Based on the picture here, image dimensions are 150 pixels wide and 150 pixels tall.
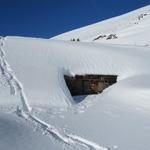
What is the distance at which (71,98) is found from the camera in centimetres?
1038

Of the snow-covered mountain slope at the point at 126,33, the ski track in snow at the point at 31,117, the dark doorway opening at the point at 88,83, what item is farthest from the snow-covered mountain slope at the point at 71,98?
the snow-covered mountain slope at the point at 126,33

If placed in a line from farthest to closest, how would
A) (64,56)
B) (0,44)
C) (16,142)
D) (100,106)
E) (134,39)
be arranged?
(134,39) → (0,44) → (64,56) → (100,106) → (16,142)

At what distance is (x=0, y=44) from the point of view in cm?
1453

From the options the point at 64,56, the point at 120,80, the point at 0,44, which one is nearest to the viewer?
the point at 120,80

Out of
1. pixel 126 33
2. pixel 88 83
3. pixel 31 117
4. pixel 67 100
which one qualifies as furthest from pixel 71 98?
pixel 126 33

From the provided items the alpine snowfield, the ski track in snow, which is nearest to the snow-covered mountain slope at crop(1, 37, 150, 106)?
the alpine snowfield

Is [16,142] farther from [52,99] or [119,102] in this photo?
[119,102]

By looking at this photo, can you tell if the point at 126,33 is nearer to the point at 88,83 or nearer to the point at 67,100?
the point at 88,83

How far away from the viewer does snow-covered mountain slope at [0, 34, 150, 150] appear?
681cm

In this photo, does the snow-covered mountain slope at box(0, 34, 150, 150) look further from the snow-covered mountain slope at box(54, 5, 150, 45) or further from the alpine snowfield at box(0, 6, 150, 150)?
the snow-covered mountain slope at box(54, 5, 150, 45)

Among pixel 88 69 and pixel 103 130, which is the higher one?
pixel 88 69

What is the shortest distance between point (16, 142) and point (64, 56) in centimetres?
712

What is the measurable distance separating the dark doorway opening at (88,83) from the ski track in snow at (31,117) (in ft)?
6.66

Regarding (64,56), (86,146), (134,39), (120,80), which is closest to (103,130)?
(86,146)
